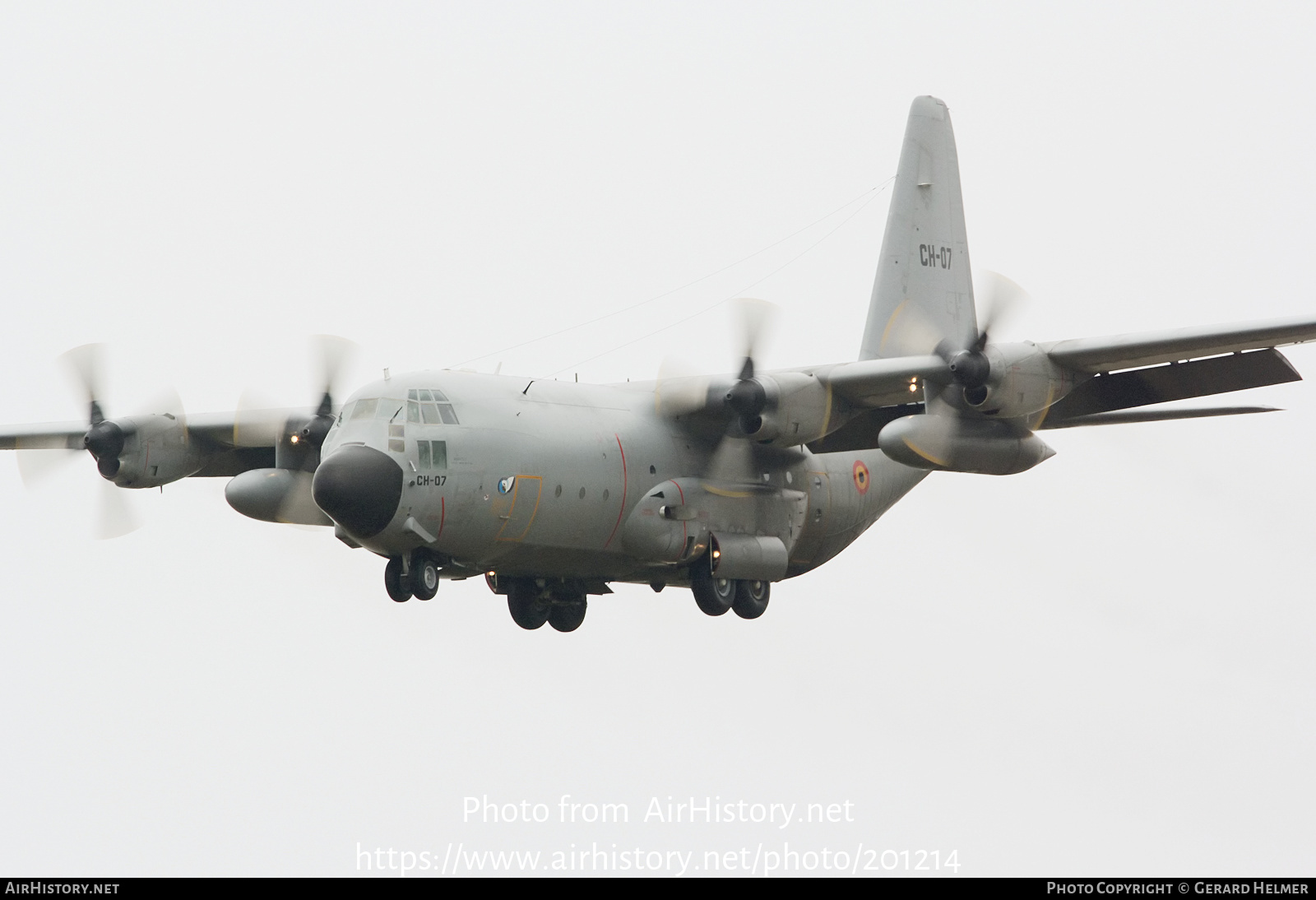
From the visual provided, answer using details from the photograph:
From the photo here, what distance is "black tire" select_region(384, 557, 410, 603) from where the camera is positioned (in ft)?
57.8

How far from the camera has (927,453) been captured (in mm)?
17844

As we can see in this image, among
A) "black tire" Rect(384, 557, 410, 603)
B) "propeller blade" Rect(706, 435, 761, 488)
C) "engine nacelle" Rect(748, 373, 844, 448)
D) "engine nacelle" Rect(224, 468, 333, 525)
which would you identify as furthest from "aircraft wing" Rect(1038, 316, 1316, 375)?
"engine nacelle" Rect(224, 468, 333, 525)

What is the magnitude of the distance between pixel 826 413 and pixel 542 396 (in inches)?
124

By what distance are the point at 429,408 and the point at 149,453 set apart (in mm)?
5065

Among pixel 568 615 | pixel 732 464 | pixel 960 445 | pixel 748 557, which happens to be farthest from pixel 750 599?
pixel 960 445

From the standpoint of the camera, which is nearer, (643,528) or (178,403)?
(643,528)

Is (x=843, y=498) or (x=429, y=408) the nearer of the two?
(x=429, y=408)

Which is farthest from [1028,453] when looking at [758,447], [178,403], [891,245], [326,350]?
[178,403]

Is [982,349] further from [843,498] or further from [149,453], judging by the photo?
[149,453]

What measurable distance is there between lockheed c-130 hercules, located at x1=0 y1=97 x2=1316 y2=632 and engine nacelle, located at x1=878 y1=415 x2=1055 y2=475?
0.07ft

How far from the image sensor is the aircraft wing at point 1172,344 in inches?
667

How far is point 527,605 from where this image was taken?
20469mm

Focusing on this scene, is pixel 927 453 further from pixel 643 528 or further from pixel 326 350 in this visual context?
pixel 326 350

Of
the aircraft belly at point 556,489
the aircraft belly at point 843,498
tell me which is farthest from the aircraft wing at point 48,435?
the aircraft belly at point 843,498
